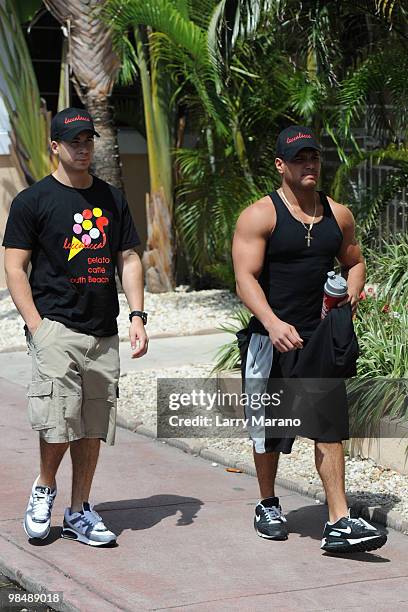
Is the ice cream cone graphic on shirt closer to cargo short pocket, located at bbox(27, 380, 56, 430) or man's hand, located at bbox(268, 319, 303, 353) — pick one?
cargo short pocket, located at bbox(27, 380, 56, 430)

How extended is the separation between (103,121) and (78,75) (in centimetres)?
59

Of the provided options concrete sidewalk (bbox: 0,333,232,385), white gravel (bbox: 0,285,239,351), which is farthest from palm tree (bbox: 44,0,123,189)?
concrete sidewalk (bbox: 0,333,232,385)

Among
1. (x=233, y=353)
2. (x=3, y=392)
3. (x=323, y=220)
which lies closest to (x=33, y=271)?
(x=323, y=220)

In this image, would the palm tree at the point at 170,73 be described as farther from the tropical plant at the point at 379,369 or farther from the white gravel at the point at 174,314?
the tropical plant at the point at 379,369

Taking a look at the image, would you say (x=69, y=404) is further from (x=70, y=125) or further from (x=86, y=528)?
(x=70, y=125)

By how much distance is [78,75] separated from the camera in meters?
13.8

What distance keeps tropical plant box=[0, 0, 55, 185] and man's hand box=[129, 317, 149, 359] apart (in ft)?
30.3

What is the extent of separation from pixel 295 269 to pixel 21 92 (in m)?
9.63

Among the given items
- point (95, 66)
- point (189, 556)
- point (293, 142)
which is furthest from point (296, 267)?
point (95, 66)

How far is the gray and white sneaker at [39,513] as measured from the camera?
5.88 m

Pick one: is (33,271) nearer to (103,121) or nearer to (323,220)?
(323,220)

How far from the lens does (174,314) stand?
12.9 m

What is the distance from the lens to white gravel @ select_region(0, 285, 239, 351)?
1202 cm

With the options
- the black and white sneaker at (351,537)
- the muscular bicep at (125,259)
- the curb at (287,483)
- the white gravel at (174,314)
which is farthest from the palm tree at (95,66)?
the black and white sneaker at (351,537)
